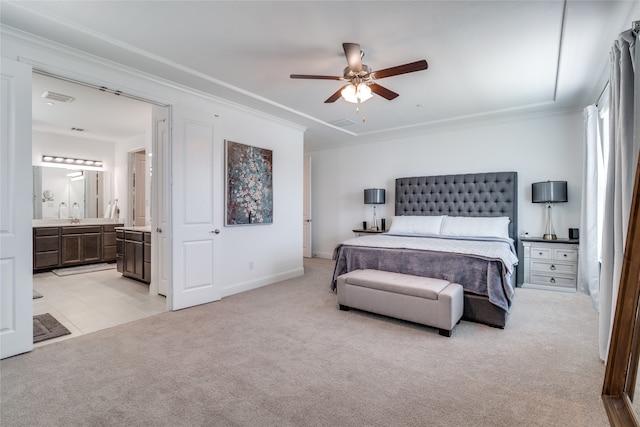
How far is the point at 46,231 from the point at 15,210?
13.4 feet

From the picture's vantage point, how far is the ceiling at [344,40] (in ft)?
7.52

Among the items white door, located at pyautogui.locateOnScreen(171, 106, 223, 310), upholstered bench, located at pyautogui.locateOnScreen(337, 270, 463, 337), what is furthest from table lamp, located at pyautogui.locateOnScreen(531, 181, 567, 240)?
white door, located at pyautogui.locateOnScreen(171, 106, 223, 310)

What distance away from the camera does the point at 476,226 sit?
4703 millimetres

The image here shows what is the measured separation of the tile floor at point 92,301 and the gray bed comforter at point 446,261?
Result: 2501mm

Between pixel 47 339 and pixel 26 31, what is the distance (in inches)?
105

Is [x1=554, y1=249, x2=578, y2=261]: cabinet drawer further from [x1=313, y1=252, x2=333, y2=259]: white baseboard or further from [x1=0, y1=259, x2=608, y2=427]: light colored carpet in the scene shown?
[x1=313, y1=252, x2=333, y2=259]: white baseboard

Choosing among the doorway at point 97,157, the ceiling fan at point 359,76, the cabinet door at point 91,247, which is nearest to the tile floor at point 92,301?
the doorway at point 97,157

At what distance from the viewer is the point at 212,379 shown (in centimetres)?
219

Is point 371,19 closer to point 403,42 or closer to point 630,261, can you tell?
point 403,42

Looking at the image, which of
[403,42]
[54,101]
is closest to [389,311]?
[403,42]

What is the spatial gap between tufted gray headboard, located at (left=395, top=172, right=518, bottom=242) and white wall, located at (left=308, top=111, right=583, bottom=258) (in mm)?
197

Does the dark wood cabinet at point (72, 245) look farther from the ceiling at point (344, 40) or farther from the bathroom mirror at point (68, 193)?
the ceiling at point (344, 40)

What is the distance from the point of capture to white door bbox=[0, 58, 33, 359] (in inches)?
96.7

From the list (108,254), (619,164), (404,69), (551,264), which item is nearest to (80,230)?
(108,254)
